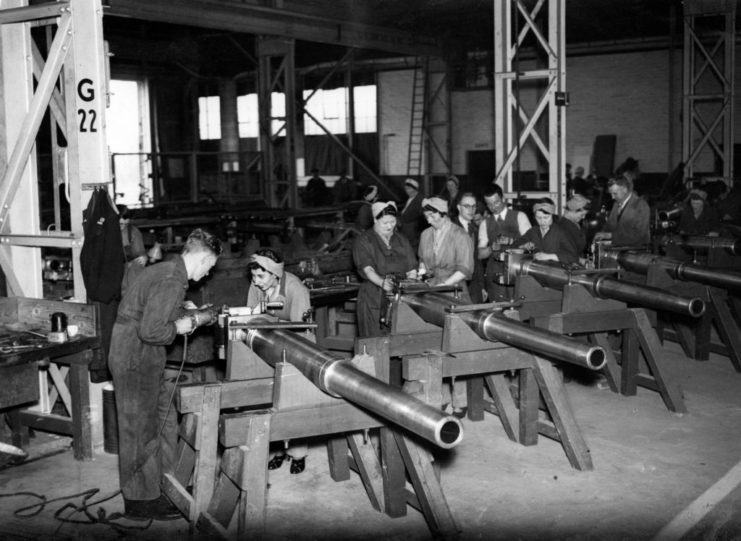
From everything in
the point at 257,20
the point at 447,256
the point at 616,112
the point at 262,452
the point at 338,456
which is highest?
the point at 257,20

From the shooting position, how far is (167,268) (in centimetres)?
529

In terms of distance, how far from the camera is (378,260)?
7.19 metres

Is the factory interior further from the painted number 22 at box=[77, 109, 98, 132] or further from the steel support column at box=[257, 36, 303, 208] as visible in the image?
the steel support column at box=[257, 36, 303, 208]

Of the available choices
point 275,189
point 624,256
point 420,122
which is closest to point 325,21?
point 275,189

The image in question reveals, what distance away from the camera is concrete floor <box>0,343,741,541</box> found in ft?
17.0

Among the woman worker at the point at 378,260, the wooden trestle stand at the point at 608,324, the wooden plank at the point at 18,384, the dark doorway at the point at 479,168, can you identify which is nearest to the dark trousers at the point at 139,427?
the wooden plank at the point at 18,384

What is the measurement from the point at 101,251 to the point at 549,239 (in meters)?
3.99

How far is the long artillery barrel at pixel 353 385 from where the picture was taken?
368 cm

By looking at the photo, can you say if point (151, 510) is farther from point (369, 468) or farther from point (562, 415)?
point (562, 415)

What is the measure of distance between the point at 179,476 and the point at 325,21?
12.5m

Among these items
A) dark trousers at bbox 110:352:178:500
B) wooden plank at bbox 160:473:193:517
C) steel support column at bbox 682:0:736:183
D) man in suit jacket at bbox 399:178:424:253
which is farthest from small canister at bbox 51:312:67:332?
steel support column at bbox 682:0:736:183

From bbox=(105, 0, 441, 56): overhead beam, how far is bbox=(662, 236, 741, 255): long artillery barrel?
823cm

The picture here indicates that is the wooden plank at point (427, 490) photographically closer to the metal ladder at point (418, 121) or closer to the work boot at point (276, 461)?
the work boot at point (276, 461)

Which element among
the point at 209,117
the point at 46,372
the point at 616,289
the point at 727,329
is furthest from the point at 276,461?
the point at 209,117
